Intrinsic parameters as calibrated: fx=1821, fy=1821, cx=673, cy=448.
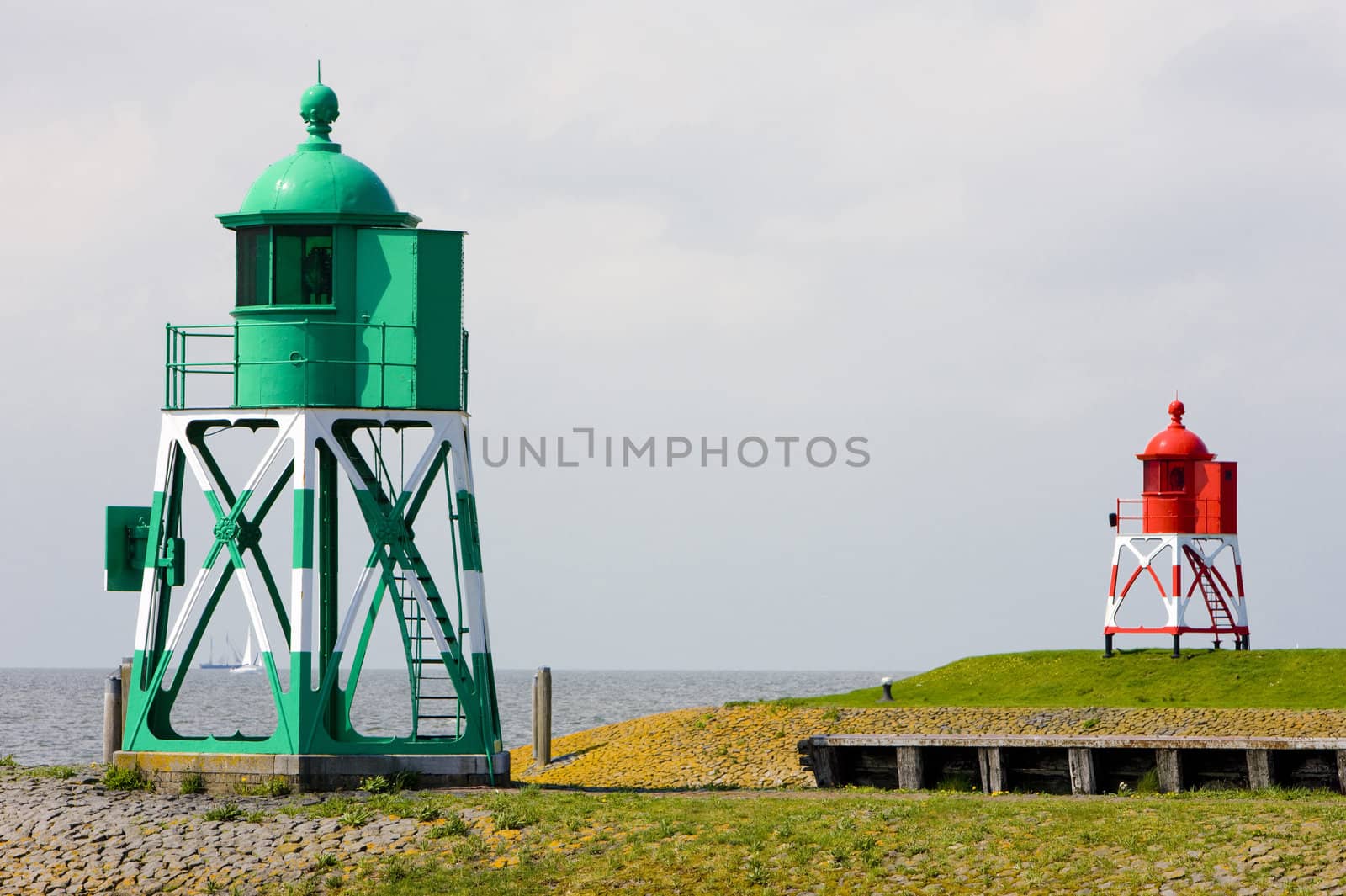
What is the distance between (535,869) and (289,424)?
882 centimetres

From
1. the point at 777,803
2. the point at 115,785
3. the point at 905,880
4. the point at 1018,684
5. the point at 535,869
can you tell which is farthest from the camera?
the point at 1018,684

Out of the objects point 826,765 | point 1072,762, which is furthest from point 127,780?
point 1072,762

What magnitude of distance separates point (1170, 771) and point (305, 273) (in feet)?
52.8

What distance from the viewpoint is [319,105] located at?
3064 centimetres

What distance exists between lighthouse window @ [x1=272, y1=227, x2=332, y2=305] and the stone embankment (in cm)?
1474

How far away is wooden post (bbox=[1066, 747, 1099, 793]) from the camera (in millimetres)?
29406

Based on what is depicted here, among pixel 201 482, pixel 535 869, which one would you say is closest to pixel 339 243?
pixel 201 482

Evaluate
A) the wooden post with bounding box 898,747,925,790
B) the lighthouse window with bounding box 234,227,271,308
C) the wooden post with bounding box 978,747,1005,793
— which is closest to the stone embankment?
the wooden post with bounding box 898,747,925,790

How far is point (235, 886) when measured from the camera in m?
24.1

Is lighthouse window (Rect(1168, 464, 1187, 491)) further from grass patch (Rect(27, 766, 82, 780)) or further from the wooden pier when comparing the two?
grass patch (Rect(27, 766, 82, 780))

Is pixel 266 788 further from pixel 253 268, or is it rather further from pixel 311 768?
pixel 253 268

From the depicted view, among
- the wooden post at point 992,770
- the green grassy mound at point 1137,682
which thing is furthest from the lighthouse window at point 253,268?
the green grassy mound at point 1137,682

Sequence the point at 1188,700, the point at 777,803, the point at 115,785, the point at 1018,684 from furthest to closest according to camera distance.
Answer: the point at 1018,684
the point at 1188,700
the point at 115,785
the point at 777,803

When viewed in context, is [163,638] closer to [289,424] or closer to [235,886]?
[289,424]
